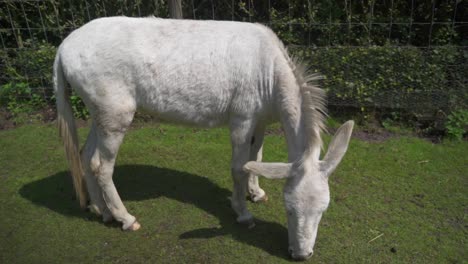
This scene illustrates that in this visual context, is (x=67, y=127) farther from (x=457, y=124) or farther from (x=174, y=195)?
(x=457, y=124)

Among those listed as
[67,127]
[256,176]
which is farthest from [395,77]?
[67,127]

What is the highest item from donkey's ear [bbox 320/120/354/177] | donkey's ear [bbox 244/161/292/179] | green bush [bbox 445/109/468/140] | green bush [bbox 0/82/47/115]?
donkey's ear [bbox 320/120/354/177]

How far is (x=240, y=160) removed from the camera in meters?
3.43

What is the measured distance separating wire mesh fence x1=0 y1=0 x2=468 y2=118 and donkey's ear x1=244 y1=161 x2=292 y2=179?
2.67 m

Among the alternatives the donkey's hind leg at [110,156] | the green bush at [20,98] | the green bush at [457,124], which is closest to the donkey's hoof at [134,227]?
the donkey's hind leg at [110,156]

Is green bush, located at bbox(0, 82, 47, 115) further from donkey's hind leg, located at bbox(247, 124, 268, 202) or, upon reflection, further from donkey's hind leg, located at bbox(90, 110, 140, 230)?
donkey's hind leg, located at bbox(247, 124, 268, 202)

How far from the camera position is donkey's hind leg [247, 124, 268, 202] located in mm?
3721

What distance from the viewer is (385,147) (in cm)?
491

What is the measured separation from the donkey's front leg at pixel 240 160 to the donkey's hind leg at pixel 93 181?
1216 mm

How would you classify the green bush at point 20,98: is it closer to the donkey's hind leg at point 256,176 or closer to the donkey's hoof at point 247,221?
the donkey's hind leg at point 256,176

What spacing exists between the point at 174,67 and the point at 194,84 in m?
0.21

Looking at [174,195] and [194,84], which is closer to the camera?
[194,84]

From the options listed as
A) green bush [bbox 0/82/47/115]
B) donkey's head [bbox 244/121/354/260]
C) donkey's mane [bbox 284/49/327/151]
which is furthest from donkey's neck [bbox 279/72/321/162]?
green bush [bbox 0/82/47/115]

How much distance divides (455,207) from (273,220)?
70.8 inches
